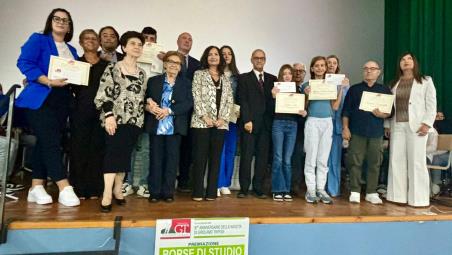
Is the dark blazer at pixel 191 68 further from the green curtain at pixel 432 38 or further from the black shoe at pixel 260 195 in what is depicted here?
the green curtain at pixel 432 38

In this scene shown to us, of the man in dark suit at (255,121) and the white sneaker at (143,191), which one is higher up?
the man in dark suit at (255,121)

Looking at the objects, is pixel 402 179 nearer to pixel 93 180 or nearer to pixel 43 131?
pixel 93 180

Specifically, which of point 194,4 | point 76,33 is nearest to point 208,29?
point 194,4

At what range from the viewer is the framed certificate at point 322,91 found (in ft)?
9.02

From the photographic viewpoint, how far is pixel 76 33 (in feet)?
14.2

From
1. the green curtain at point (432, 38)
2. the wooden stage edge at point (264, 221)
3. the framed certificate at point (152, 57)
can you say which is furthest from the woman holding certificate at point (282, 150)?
the green curtain at point (432, 38)

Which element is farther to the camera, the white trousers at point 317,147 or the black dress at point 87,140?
the white trousers at point 317,147

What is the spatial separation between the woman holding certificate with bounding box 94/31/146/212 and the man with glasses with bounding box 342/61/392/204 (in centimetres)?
185

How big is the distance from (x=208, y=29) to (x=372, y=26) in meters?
2.72

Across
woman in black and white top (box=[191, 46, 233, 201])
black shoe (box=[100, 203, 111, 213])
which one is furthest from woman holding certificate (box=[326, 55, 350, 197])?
black shoe (box=[100, 203, 111, 213])

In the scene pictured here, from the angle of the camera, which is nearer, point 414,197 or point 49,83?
point 49,83

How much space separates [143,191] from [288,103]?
1437mm

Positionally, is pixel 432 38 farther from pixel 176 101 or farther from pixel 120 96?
pixel 120 96

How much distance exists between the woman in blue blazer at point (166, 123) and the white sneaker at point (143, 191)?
7.8 inches
